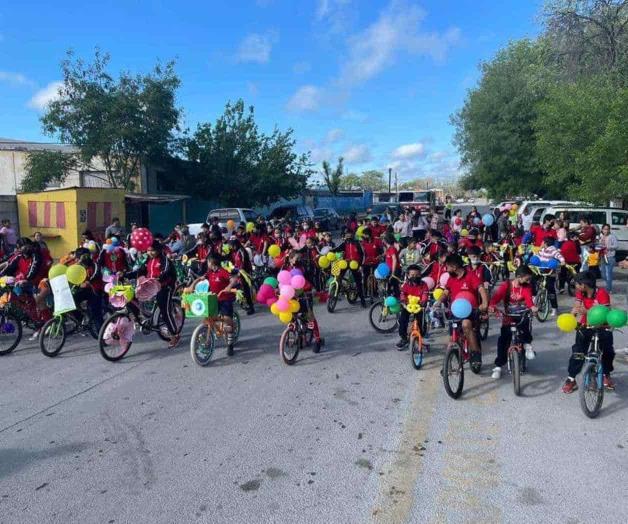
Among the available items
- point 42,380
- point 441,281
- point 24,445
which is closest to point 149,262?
point 42,380

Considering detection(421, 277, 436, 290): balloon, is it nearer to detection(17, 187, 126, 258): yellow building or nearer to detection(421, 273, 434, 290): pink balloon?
detection(421, 273, 434, 290): pink balloon

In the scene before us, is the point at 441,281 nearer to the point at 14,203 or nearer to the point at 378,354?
the point at 378,354

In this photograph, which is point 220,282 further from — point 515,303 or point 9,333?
point 515,303

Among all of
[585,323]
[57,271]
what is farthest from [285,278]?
[585,323]

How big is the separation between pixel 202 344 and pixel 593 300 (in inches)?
193

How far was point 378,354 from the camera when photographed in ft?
25.2

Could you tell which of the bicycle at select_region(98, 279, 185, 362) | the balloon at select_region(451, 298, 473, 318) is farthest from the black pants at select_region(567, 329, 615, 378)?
the bicycle at select_region(98, 279, 185, 362)

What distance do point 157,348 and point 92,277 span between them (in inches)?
64.5

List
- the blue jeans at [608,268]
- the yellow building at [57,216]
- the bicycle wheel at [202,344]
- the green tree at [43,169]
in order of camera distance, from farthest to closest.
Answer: the green tree at [43,169]
the yellow building at [57,216]
the blue jeans at [608,268]
the bicycle wheel at [202,344]

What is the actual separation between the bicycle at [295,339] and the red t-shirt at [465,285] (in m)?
2.18

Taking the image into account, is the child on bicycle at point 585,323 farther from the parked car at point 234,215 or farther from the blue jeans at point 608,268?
the parked car at point 234,215

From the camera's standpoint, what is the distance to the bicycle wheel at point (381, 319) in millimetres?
9000

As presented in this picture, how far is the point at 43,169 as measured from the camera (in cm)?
2494

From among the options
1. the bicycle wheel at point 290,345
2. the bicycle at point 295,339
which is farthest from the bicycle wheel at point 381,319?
the bicycle wheel at point 290,345
